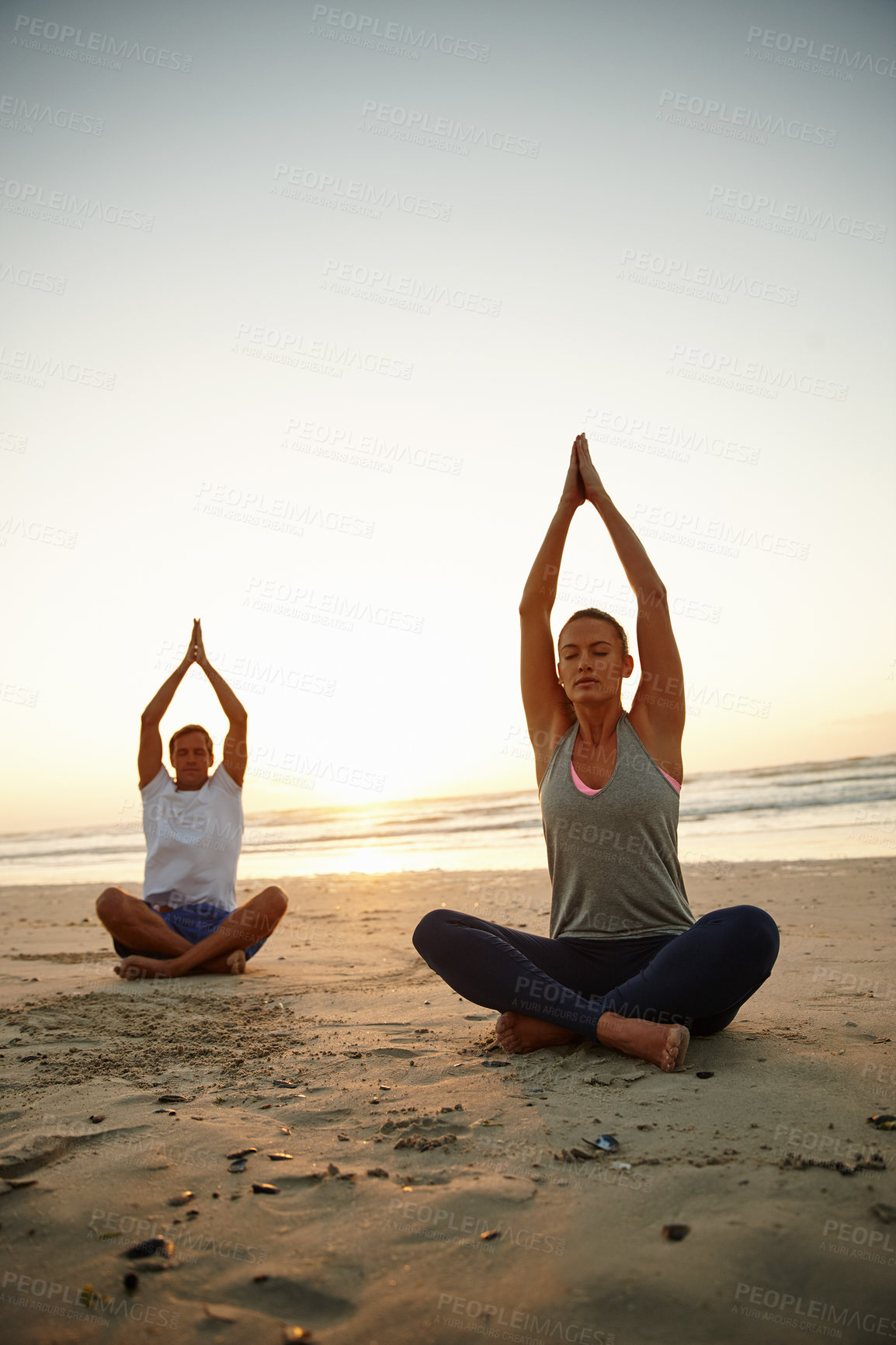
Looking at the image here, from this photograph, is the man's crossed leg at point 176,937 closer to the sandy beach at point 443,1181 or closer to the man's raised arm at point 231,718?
the man's raised arm at point 231,718

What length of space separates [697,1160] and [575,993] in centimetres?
86

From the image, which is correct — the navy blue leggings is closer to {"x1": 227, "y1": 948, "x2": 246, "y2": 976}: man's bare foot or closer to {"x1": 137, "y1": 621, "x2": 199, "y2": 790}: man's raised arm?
{"x1": 227, "y1": 948, "x2": 246, "y2": 976}: man's bare foot

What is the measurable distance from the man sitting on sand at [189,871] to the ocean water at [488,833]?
6.31 metres

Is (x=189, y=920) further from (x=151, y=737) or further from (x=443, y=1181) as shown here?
(x=443, y=1181)

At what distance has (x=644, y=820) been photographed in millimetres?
2990

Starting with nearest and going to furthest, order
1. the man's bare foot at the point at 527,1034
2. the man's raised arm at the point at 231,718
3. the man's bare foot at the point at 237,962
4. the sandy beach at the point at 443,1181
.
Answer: the sandy beach at the point at 443,1181 < the man's bare foot at the point at 527,1034 < the man's bare foot at the point at 237,962 < the man's raised arm at the point at 231,718

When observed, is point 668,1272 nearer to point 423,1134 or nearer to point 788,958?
point 423,1134

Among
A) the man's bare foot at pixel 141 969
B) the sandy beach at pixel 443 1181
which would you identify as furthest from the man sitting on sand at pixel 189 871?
the sandy beach at pixel 443 1181

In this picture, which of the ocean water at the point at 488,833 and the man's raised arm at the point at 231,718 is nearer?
the man's raised arm at the point at 231,718

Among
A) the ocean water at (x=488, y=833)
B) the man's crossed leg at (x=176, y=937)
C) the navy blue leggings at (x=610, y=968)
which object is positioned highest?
the navy blue leggings at (x=610, y=968)

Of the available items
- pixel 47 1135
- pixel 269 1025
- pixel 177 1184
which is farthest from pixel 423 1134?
pixel 269 1025

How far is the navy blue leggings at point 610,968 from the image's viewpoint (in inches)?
108

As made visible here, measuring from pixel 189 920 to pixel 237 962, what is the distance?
418 mm

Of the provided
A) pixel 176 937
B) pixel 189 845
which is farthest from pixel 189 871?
pixel 176 937
